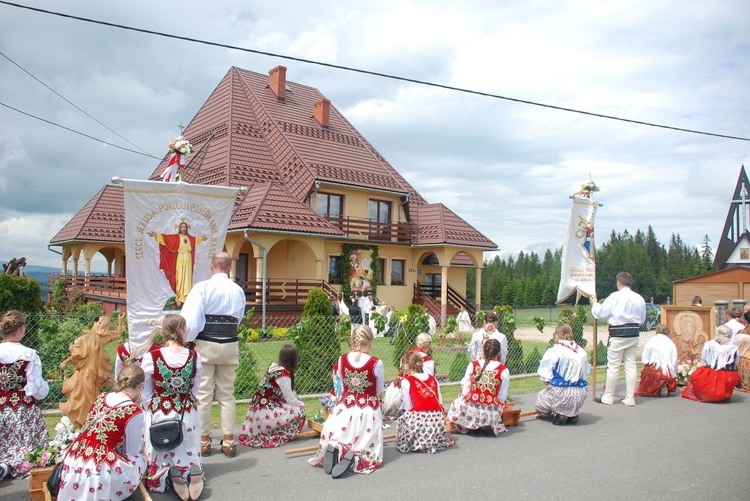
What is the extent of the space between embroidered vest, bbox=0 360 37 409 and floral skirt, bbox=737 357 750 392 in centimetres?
1119

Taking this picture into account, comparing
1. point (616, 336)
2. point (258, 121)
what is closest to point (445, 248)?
point (258, 121)

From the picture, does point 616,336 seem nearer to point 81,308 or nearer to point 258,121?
point 81,308

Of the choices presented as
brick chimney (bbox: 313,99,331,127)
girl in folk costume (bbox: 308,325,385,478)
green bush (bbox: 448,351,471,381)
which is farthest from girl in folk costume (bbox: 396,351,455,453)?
brick chimney (bbox: 313,99,331,127)

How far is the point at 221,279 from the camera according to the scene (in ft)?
20.0

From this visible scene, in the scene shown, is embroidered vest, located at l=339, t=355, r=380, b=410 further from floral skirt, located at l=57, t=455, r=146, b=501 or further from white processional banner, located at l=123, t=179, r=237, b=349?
white processional banner, located at l=123, t=179, r=237, b=349

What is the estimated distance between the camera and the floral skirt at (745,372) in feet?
35.2

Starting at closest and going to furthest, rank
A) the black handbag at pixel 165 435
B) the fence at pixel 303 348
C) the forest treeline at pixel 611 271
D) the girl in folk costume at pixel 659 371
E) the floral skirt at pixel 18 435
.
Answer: the black handbag at pixel 165 435
the floral skirt at pixel 18 435
the fence at pixel 303 348
the girl in folk costume at pixel 659 371
the forest treeline at pixel 611 271

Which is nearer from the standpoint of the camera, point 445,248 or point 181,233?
point 181,233

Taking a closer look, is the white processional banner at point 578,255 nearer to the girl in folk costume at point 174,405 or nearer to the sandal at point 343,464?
the sandal at point 343,464

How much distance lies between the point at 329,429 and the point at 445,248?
22.5 m

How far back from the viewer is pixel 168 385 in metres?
5.10

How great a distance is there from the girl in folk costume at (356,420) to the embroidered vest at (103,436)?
6.46ft

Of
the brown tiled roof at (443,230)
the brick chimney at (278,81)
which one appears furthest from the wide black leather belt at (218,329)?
the brick chimney at (278,81)

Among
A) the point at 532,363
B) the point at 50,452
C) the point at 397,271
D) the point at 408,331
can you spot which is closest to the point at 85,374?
the point at 50,452
